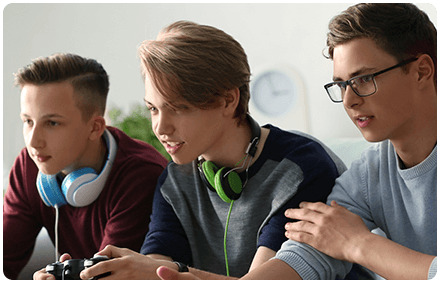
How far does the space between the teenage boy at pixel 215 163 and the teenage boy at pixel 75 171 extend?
0.14 metres

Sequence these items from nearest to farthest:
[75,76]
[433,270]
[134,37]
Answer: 1. [433,270]
2. [75,76]
3. [134,37]

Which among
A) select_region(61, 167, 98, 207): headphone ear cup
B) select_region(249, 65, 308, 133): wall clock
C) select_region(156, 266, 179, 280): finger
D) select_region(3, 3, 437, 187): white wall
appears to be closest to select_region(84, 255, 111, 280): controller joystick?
select_region(156, 266, 179, 280): finger

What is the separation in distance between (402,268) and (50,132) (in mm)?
1162

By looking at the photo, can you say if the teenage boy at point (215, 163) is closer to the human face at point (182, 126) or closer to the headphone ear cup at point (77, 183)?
the human face at point (182, 126)

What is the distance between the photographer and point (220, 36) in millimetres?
1263

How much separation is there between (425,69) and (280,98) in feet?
5.30

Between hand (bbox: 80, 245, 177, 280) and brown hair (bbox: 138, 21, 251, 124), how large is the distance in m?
0.43

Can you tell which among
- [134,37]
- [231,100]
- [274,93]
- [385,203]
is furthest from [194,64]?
[134,37]

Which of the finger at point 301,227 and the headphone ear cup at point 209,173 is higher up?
the headphone ear cup at point 209,173

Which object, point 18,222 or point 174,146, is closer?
point 174,146

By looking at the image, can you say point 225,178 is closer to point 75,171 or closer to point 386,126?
point 386,126

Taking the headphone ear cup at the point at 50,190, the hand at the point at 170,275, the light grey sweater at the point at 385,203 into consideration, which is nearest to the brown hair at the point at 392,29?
the light grey sweater at the point at 385,203

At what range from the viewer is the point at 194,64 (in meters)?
1.19

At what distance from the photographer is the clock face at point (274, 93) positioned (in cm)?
266
